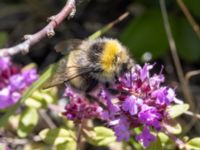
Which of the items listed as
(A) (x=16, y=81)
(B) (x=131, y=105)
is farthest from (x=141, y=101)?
(A) (x=16, y=81)

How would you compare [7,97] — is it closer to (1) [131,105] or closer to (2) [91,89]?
(2) [91,89]

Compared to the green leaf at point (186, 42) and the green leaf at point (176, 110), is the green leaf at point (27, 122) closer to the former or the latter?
the green leaf at point (176, 110)

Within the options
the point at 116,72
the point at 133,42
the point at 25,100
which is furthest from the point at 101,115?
the point at 133,42

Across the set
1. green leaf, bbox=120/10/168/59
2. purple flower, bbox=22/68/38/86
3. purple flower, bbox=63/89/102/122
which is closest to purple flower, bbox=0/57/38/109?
purple flower, bbox=22/68/38/86

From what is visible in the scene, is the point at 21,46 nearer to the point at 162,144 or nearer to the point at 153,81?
the point at 153,81

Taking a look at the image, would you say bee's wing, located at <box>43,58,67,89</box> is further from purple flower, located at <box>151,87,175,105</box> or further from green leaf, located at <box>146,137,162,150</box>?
green leaf, located at <box>146,137,162,150</box>

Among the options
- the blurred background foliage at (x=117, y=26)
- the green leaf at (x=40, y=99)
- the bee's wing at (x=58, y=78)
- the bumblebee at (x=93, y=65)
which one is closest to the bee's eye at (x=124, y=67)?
the bumblebee at (x=93, y=65)

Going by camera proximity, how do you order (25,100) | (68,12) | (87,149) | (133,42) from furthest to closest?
(133,42)
(87,149)
(25,100)
(68,12)
